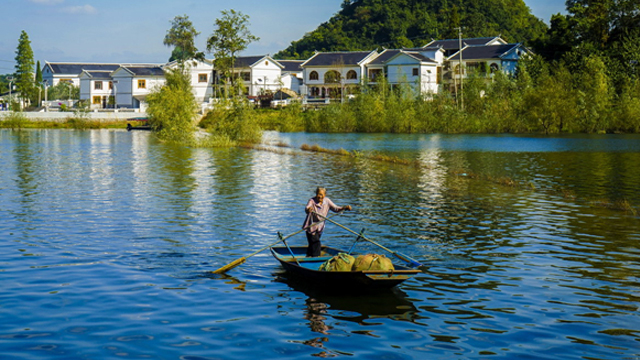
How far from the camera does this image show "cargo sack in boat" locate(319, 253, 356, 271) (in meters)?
14.1

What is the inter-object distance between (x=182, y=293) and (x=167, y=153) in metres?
43.1

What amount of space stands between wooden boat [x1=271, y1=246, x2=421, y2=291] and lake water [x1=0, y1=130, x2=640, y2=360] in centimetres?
31

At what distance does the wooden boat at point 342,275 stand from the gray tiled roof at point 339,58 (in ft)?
368

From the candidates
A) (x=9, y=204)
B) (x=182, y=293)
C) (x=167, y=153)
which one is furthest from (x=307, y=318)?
(x=167, y=153)

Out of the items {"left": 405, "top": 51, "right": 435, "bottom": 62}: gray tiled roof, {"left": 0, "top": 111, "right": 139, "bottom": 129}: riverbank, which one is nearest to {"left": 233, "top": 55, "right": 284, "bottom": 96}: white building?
{"left": 405, "top": 51, "right": 435, "bottom": 62}: gray tiled roof

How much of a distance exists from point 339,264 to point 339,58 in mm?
116355

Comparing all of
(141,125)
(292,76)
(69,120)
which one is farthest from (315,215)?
(292,76)

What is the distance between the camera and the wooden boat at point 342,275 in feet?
44.0

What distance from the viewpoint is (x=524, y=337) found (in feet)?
37.3

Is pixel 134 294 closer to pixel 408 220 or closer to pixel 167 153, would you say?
pixel 408 220

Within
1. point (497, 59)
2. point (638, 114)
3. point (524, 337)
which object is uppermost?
point (497, 59)

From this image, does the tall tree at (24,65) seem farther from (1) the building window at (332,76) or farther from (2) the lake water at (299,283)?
(2) the lake water at (299,283)

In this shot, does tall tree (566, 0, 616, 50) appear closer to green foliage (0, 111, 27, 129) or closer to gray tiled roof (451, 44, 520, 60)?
gray tiled roof (451, 44, 520, 60)

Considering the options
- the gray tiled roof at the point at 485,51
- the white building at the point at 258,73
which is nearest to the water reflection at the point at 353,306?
the gray tiled roof at the point at 485,51
